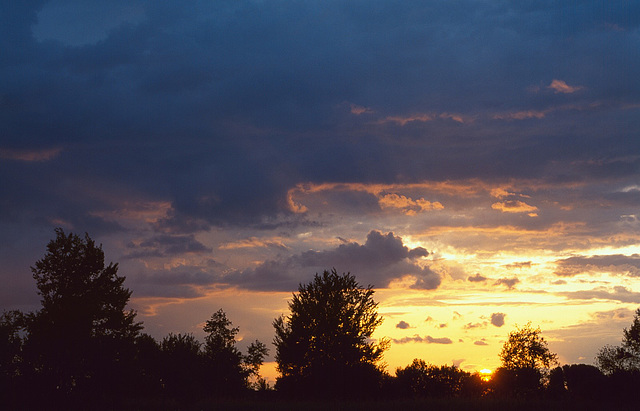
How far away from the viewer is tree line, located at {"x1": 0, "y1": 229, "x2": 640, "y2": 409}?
136 ft

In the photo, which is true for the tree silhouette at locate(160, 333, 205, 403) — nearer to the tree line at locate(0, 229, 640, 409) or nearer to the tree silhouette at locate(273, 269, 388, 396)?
the tree line at locate(0, 229, 640, 409)

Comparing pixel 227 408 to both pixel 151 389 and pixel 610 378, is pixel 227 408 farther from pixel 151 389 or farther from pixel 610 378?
pixel 610 378

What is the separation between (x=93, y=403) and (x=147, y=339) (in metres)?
19.4

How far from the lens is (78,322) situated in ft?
147

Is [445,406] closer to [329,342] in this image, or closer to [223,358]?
[329,342]

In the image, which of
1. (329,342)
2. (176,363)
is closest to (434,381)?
(329,342)

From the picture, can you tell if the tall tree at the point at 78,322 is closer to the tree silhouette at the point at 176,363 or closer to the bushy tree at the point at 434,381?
the tree silhouette at the point at 176,363

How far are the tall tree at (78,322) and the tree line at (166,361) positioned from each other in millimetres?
77

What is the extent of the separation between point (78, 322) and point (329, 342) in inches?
823

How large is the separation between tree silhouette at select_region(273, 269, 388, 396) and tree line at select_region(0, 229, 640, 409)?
0.09 m

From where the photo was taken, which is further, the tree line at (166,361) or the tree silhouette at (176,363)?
the tree silhouette at (176,363)

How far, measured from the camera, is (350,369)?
48188 millimetres

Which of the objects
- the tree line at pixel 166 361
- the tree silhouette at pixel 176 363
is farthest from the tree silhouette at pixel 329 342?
the tree silhouette at pixel 176 363

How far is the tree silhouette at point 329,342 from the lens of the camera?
157 ft
